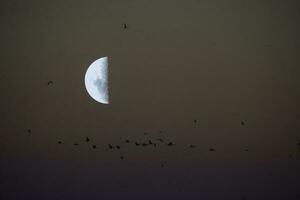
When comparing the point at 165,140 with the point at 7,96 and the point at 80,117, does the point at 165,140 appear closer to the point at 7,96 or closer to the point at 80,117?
the point at 80,117

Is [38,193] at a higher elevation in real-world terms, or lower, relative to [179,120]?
lower

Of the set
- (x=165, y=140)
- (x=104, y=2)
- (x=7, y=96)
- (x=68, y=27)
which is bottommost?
(x=165, y=140)

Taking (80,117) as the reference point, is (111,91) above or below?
above

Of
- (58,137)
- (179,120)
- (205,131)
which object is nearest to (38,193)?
(58,137)

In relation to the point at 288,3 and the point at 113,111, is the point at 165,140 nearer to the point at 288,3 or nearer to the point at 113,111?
the point at 113,111

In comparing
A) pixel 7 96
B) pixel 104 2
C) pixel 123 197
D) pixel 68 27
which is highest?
pixel 104 2

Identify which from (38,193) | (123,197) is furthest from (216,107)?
(38,193)
